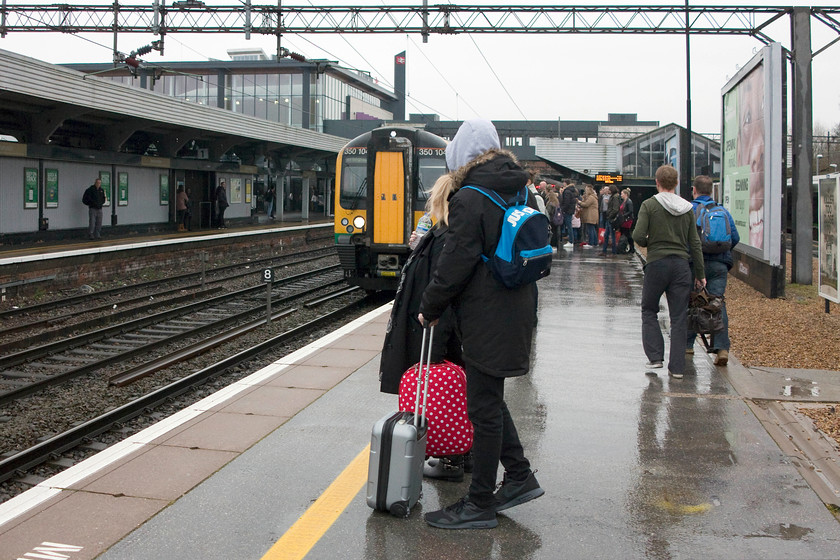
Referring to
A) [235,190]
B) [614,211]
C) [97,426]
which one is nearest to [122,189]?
[235,190]

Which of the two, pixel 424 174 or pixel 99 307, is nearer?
pixel 99 307

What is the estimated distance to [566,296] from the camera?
1281cm

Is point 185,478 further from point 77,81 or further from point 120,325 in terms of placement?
point 77,81

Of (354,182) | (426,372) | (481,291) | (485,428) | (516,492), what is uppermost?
(354,182)

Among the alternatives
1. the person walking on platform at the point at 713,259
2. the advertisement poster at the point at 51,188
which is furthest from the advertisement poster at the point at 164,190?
the person walking on platform at the point at 713,259

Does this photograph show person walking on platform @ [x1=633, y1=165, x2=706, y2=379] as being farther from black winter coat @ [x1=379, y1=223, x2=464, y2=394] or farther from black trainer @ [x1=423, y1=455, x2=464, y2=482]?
black winter coat @ [x1=379, y1=223, x2=464, y2=394]

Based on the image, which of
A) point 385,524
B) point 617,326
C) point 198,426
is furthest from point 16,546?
point 617,326

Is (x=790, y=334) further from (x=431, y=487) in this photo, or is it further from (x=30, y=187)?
(x=30, y=187)

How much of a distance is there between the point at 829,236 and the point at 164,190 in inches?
904

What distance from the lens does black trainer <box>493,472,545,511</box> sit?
13.2ft

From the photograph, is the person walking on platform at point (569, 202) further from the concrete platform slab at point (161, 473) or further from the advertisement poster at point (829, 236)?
the concrete platform slab at point (161, 473)

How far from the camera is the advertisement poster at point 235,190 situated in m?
35.1

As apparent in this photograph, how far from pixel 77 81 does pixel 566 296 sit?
13.7 m

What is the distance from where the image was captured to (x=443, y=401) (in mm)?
4262
